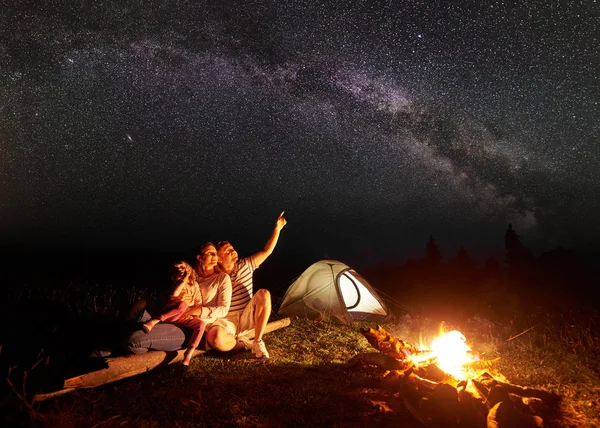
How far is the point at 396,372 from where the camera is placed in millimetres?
4586

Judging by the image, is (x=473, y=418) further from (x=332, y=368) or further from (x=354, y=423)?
(x=332, y=368)

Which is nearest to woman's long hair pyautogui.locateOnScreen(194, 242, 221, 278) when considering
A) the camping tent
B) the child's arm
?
the child's arm

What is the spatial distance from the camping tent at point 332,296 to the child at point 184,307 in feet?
18.1

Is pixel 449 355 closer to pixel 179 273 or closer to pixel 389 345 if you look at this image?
pixel 389 345

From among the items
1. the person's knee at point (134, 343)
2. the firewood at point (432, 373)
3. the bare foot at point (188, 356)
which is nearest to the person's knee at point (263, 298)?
the bare foot at point (188, 356)

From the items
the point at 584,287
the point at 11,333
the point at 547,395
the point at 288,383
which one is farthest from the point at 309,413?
the point at 584,287

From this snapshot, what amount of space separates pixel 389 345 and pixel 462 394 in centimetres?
146

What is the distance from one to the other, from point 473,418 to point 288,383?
7.10 ft

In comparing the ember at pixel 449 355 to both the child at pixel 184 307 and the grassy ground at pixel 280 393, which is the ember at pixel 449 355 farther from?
the child at pixel 184 307

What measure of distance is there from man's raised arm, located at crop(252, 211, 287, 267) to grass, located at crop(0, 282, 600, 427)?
163 centimetres

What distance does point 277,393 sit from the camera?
439 centimetres

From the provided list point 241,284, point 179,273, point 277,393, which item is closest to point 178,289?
point 179,273

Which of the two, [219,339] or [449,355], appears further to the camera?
[219,339]

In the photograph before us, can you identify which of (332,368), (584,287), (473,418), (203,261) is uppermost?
(203,261)
